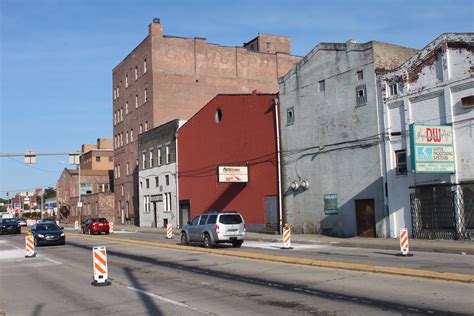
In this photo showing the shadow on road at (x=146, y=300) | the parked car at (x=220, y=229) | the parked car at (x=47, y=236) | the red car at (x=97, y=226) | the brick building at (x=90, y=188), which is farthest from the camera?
the brick building at (x=90, y=188)

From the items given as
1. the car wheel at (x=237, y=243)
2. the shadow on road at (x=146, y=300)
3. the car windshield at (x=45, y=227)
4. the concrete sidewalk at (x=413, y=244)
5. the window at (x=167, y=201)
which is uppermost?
the window at (x=167, y=201)

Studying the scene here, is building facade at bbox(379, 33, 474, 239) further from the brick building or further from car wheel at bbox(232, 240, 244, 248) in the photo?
the brick building

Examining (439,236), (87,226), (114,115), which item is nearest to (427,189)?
(439,236)

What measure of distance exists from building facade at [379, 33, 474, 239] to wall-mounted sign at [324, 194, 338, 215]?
406 centimetres

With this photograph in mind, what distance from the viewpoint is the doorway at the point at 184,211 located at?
45.7 meters

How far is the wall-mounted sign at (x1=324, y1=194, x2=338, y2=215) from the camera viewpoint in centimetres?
2998

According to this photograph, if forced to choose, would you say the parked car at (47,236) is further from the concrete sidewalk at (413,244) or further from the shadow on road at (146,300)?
the shadow on road at (146,300)

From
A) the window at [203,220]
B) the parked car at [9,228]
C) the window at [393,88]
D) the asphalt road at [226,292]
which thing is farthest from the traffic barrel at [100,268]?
the parked car at [9,228]

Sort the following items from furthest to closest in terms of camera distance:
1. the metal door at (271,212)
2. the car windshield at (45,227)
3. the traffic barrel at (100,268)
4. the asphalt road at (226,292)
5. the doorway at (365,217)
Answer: the metal door at (271,212)
the car windshield at (45,227)
the doorway at (365,217)
the traffic barrel at (100,268)
the asphalt road at (226,292)

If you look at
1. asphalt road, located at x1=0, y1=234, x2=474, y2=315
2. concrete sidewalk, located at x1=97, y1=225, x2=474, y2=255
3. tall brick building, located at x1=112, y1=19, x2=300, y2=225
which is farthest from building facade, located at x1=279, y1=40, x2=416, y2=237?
tall brick building, located at x1=112, y1=19, x2=300, y2=225

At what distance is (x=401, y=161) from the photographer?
26219mm

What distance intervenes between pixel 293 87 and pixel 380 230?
11.1 m

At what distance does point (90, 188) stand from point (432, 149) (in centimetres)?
6444

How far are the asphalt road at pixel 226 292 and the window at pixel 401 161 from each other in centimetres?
1184
